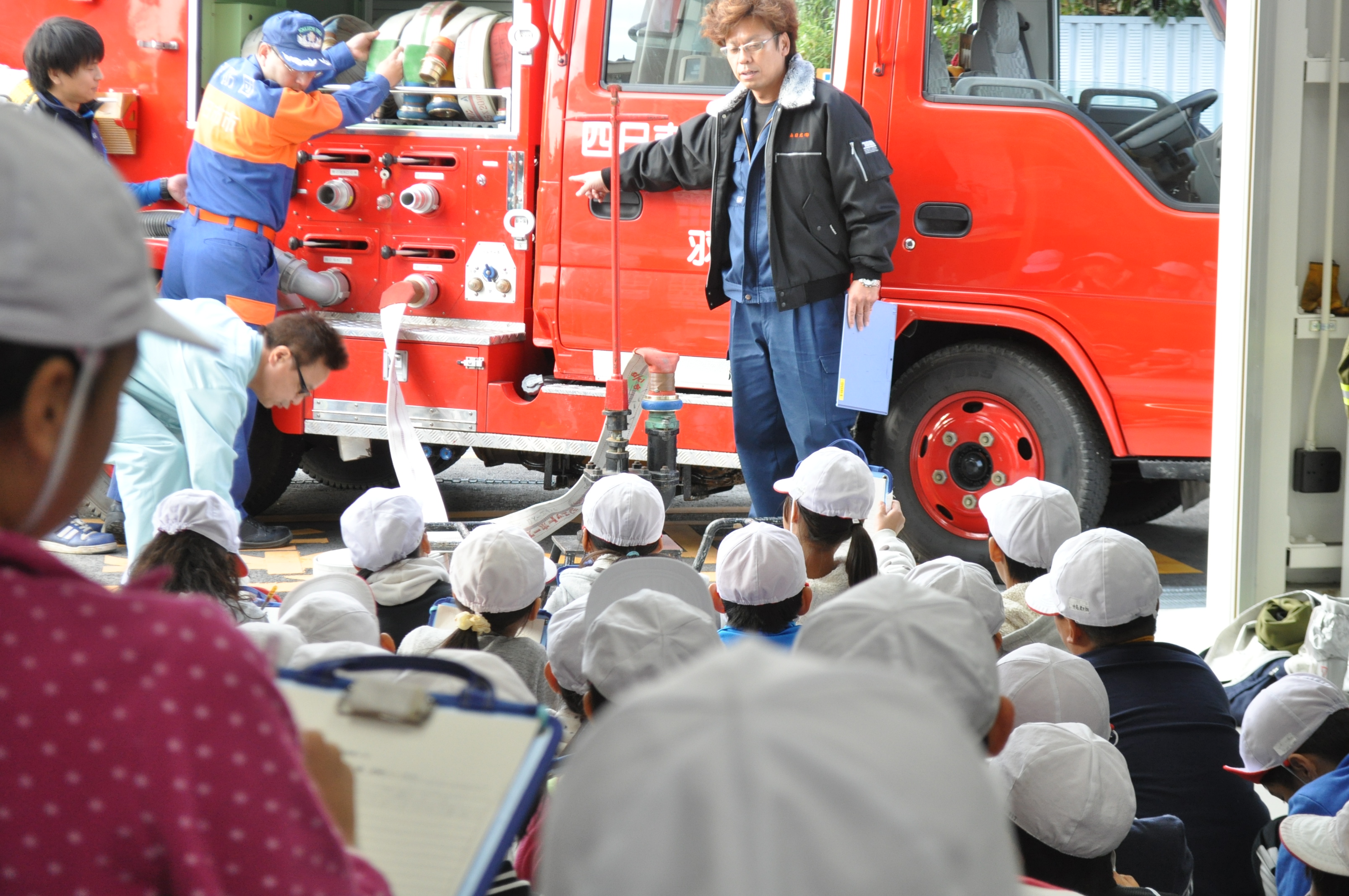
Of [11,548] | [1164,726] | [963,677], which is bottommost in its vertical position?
[1164,726]

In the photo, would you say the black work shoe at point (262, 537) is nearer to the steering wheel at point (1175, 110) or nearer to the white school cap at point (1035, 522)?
the white school cap at point (1035, 522)

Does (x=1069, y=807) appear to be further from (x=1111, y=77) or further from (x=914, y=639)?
(x=1111, y=77)

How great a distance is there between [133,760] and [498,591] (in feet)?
6.72

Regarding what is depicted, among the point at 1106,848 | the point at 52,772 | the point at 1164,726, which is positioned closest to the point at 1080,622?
the point at 1164,726

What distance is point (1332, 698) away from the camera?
2562 mm

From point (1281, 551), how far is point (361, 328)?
12.4 feet

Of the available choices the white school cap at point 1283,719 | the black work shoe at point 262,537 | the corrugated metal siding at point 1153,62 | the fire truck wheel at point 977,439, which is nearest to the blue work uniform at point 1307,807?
the white school cap at point 1283,719

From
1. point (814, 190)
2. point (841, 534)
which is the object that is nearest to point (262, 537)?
point (814, 190)

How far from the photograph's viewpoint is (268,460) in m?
6.40

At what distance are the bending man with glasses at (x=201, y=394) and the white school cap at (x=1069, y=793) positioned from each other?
8.86 feet

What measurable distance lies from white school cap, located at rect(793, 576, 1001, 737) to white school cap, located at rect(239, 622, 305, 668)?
23.9 inches

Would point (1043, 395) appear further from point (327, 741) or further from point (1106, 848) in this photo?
point (327, 741)

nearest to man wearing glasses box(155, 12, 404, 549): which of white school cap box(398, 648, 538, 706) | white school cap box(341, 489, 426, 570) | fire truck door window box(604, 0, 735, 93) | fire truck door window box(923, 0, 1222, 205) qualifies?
fire truck door window box(604, 0, 735, 93)

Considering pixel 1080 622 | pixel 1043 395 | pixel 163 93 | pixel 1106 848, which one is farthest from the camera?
pixel 163 93
